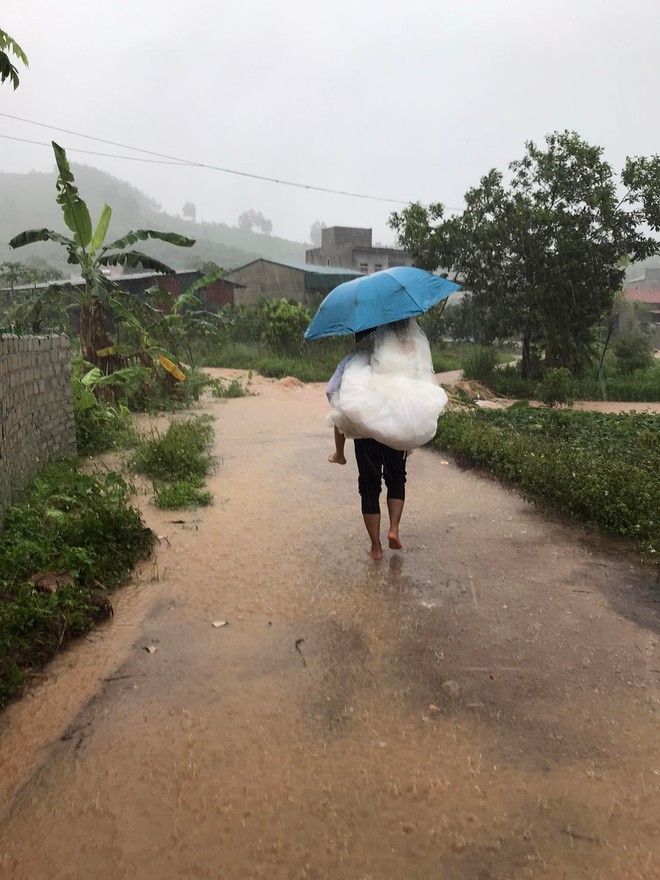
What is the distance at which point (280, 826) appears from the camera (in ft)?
6.39

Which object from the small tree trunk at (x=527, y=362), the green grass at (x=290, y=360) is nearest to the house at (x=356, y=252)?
the green grass at (x=290, y=360)

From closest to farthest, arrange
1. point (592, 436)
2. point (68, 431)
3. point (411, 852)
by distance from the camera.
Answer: point (411, 852)
point (68, 431)
point (592, 436)

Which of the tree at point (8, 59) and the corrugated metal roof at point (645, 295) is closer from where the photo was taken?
the tree at point (8, 59)

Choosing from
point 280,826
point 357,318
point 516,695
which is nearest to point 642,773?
point 516,695

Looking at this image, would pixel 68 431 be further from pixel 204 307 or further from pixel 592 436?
pixel 204 307

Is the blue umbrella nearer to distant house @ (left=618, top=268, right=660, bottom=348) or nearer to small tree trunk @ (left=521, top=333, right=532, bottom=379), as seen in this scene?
small tree trunk @ (left=521, top=333, right=532, bottom=379)

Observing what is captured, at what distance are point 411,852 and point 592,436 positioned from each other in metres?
7.68

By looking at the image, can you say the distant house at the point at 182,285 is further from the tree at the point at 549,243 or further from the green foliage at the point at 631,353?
the green foliage at the point at 631,353

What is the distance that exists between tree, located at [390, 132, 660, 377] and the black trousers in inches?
580

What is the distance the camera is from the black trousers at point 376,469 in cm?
396

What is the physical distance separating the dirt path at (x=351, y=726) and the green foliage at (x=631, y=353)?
65.4 ft

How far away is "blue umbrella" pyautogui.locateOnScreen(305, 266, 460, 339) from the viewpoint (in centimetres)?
358

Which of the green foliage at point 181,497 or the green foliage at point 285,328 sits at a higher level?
the green foliage at point 285,328

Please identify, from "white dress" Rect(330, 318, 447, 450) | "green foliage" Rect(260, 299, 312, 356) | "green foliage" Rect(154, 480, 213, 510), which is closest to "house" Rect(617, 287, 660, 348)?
"green foliage" Rect(260, 299, 312, 356)
